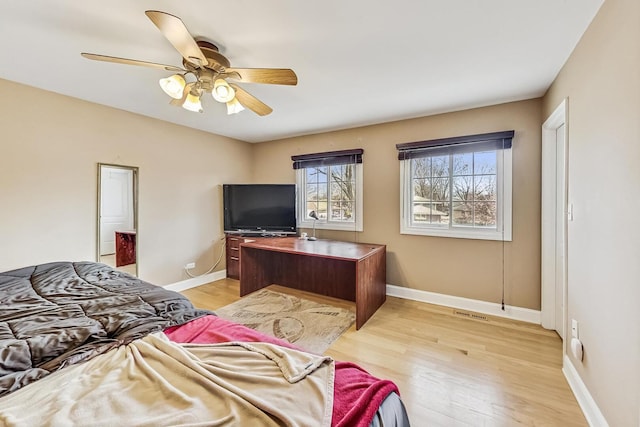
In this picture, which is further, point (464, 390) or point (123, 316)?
point (464, 390)

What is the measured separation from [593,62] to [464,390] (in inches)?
85.4

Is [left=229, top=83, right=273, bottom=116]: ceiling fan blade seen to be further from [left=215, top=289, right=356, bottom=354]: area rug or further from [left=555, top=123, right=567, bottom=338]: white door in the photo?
[left=555, top=123, right=567, bottom=338]: white door

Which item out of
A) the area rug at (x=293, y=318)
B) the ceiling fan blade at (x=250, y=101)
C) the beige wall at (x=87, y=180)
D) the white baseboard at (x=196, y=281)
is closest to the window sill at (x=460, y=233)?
the area rug at (x=293, y=318)

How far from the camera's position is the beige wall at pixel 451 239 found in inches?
110

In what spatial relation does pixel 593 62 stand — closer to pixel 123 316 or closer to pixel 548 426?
pixel 548 426

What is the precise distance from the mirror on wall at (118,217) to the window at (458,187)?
3.32 m

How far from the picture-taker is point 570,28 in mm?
1689

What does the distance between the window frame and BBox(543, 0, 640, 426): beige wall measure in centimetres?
223

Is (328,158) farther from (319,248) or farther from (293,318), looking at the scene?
(293,318)

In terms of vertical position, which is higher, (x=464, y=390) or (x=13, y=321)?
(x=13, y=321)

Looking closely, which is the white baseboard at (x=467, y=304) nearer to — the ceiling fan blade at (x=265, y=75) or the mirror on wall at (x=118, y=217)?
the ceiling fan blade at (x=265, y=75)

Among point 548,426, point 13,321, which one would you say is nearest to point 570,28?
point 548,426

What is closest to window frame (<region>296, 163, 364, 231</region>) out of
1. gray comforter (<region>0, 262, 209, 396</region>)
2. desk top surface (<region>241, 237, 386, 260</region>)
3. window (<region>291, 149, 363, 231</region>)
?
window (<region>291, 149, 363, 231</region>)

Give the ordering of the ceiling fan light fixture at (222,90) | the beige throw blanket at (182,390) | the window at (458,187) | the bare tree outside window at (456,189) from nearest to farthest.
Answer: the beige throw blanket at (182,390), the ceiling fan light fixture at (222,90), the window at (458,187), the bare tree outside window at (456,189)
